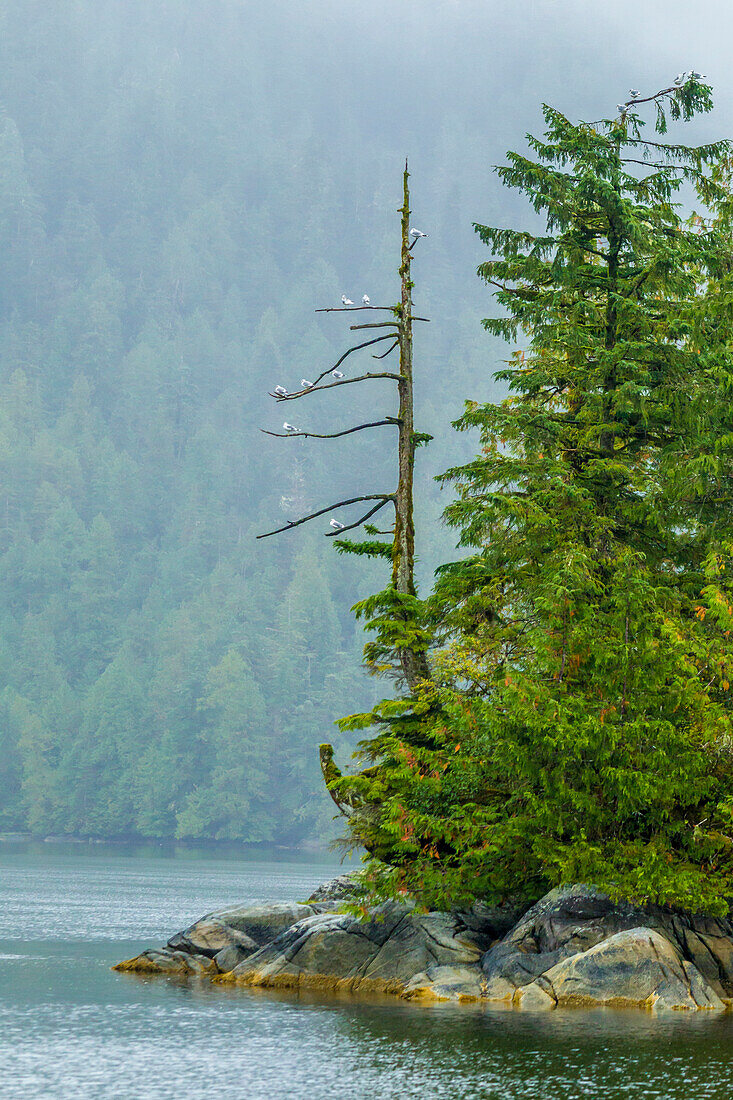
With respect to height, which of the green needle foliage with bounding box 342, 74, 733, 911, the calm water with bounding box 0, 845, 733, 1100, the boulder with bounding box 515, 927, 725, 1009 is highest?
the green needle foliage with bounding box 342, 74, 733, 911

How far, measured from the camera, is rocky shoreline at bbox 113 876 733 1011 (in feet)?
78.2

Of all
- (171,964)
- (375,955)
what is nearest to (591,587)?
(375,955)

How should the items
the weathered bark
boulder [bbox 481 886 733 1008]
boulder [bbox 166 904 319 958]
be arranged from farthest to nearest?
boulder [bbox 166 904 319 958]
the weathered bark
boulder [bbox 481 886 733 1008]

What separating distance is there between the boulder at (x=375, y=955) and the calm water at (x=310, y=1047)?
4.52ft

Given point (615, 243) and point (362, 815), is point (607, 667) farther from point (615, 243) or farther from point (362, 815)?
point (615, 243)

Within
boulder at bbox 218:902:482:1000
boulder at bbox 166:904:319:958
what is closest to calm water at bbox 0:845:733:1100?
boulder at bbox 218:902:482:1000

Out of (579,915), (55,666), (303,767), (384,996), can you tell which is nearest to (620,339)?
(579,915)

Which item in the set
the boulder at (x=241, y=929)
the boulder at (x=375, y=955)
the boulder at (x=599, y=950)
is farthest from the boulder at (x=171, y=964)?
the boulder at (x=599, y=950)

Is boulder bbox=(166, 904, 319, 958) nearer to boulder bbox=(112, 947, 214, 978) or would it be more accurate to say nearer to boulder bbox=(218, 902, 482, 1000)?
boulder bbox=(112, 947, 214, 978)

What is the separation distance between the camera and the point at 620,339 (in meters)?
29.7

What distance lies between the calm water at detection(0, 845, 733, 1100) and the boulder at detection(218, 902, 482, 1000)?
1.38 metres

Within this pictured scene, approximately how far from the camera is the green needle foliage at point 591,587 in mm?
25234

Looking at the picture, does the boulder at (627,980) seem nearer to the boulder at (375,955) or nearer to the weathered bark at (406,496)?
the boulder at (375,955)

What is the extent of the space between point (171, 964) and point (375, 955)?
18.6ft
